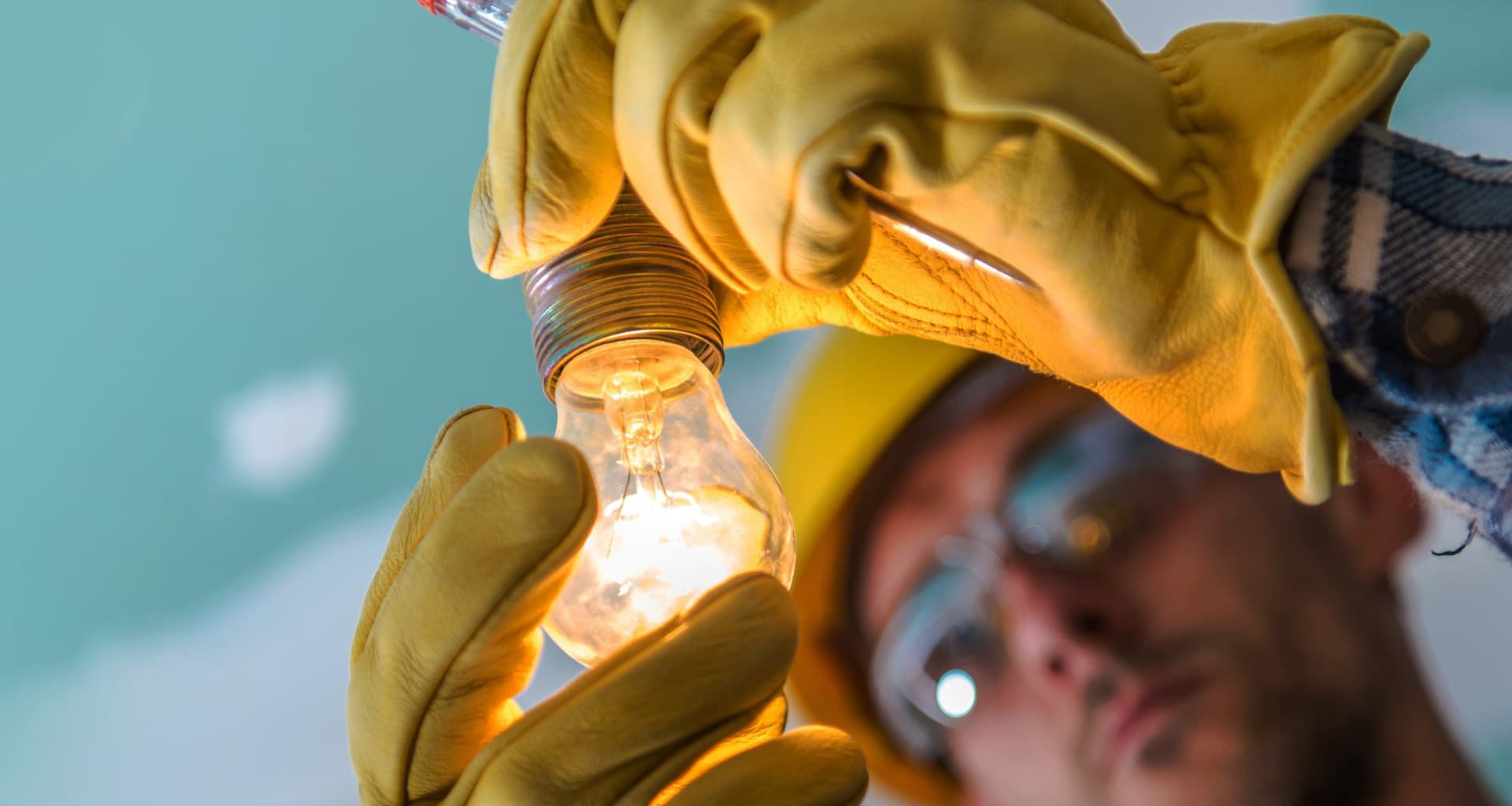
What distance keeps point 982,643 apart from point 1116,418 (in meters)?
0.22

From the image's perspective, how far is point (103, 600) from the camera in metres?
0.90

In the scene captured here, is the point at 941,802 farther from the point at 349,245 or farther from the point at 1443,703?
the point at 349,245

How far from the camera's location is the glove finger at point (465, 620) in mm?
333

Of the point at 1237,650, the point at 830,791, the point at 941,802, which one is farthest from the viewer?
the point at 941,802

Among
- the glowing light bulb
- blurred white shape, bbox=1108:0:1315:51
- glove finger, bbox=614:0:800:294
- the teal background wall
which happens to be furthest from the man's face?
glove finger, bbox=614:0:800:294

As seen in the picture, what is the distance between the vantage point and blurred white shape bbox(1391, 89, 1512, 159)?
0.95 m

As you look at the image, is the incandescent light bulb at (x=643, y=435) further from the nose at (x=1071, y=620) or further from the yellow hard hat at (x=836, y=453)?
the nose at (x=1071, y=620)

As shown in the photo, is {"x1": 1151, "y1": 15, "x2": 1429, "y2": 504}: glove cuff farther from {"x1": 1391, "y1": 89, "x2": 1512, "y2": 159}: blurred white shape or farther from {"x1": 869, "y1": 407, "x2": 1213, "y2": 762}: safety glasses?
{"x1": 1391, "y1": 89, "x2": 1512, "y2": 159}: blurred white shape

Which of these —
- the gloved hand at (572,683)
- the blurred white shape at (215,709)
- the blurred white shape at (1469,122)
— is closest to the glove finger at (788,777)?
the gloved hand at (572,683)

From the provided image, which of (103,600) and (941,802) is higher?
(103,600)

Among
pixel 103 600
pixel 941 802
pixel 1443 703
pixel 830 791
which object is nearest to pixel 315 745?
pixel 103 600

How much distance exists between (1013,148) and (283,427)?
78 cm

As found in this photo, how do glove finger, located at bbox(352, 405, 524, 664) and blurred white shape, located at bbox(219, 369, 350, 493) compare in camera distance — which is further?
blurred white shape, located at bbox(219, 369, 350, 493)

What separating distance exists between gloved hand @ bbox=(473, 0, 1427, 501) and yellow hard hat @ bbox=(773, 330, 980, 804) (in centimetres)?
46
